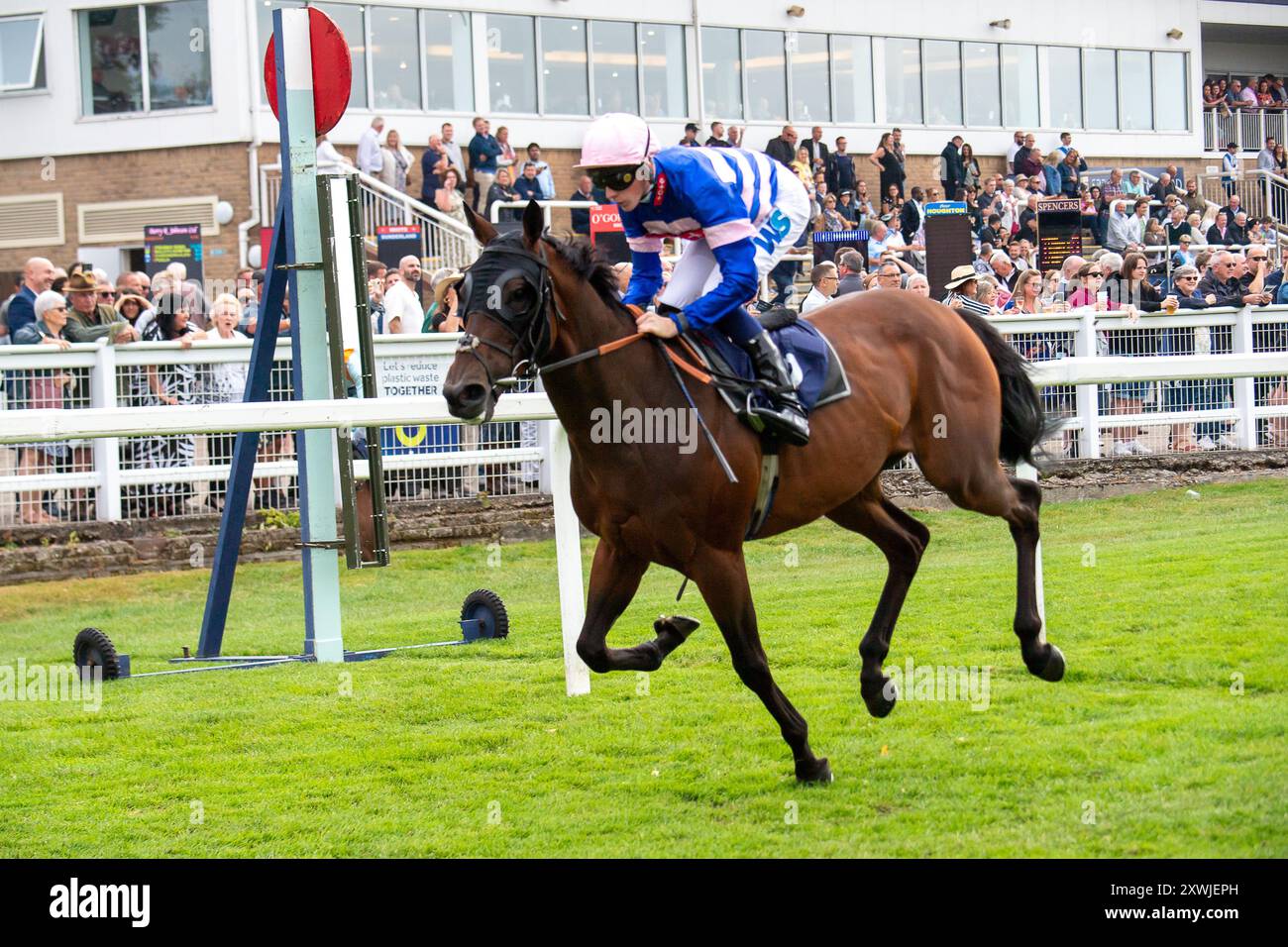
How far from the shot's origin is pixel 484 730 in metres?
6.30

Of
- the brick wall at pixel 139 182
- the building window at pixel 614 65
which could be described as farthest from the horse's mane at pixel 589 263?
the building window at pixel 614 65

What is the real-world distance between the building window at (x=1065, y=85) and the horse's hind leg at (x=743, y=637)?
2767 cm

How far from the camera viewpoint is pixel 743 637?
5391 millimetres

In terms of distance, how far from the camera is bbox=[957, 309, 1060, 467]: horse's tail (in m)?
6.88

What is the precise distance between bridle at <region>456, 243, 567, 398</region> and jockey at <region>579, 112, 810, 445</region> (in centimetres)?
39

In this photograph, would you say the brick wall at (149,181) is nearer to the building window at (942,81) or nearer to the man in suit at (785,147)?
the man in suit at (785,147)

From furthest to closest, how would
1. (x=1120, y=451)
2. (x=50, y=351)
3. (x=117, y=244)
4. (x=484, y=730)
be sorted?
(x=117, y=244)
(x=1120, y=451)
(x=50, y=351)
(x=484, y=730)

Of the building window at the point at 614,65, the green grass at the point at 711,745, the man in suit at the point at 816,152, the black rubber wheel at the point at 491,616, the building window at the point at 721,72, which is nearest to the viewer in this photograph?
the green grass at the point at 711,745

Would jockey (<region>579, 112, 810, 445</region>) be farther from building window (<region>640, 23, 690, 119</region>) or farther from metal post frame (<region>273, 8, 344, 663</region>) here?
building window (<region>640, 23, 690, 119</region>)

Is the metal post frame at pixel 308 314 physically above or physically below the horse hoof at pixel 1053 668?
above

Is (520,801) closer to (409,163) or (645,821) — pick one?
(645,821)

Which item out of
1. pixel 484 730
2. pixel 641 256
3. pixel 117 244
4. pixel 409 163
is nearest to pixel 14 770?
pixel 484 730

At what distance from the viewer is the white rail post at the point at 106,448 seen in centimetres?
1141

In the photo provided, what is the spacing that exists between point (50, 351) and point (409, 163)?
10755mm
